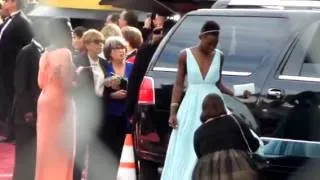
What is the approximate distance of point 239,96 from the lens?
6605 mm

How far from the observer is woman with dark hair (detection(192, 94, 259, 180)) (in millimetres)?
5840

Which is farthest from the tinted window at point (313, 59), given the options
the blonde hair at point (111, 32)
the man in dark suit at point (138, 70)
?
the blonde hair at point (111, 32)

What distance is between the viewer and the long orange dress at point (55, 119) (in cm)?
771

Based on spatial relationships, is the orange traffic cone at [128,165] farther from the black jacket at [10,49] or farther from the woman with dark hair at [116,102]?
the black jacket at [10,49]

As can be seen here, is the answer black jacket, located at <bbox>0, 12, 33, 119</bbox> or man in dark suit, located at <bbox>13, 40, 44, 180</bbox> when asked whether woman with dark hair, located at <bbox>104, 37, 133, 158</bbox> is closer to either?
man in dark suit, located at <bbox>13, 40, 44, 180</bbox>

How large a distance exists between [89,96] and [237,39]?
6.59ft

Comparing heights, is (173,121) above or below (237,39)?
below

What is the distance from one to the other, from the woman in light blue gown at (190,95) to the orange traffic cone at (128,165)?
90 centimetres

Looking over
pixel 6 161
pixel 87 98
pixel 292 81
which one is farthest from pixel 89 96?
pixel 6 161

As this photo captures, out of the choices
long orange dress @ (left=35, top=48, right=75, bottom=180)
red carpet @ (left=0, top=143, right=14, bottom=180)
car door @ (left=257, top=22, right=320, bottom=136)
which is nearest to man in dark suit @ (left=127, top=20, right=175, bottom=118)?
long orange dress @ (left=35, top=48, right=75, bottom=180)

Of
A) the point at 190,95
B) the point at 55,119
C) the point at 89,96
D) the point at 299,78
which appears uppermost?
the point at 299,78

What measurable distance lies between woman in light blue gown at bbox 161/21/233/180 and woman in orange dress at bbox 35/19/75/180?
1.32 m

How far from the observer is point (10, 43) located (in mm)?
9445

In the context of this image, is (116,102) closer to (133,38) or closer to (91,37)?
(91,37)
